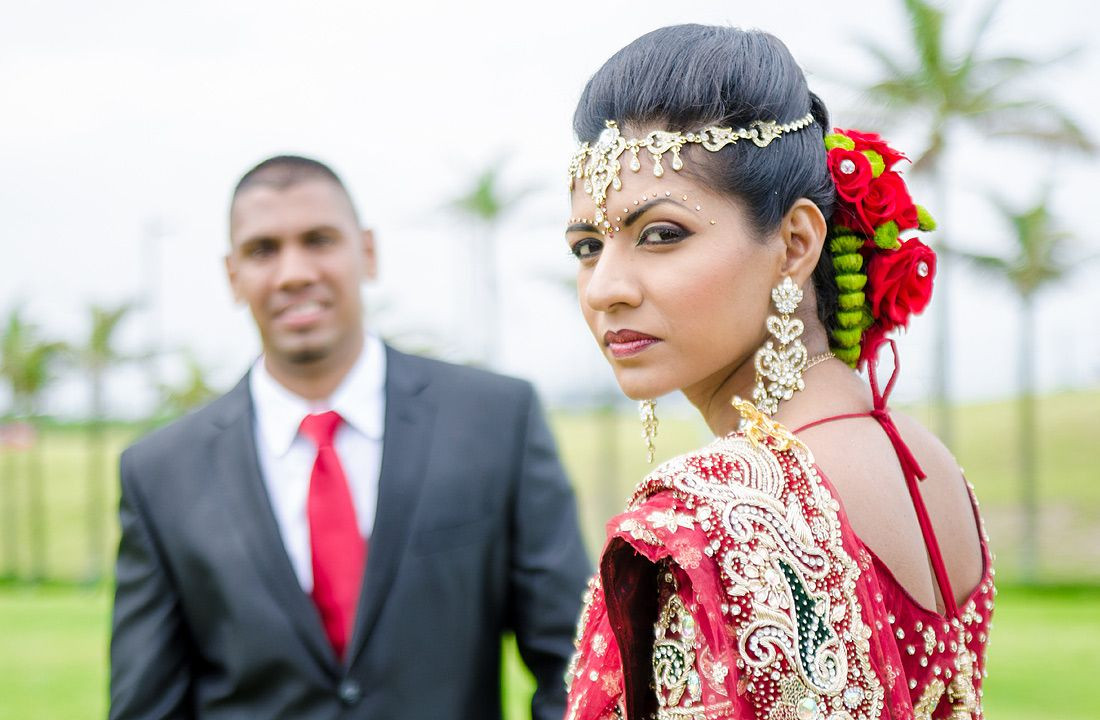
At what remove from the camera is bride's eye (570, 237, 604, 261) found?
2211 millimetres

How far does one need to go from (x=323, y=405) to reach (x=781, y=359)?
7.14ft

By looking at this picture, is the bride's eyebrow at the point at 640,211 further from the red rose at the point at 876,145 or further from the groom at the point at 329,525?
the groom at the point at 329,525

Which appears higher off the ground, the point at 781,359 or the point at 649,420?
the point at 781,359

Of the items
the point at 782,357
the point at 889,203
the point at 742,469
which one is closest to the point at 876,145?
the point at 889,203

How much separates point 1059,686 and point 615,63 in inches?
762

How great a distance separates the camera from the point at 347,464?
3.88 meters

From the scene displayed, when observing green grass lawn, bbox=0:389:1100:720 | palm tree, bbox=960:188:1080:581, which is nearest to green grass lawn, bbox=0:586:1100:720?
green grass lawn, bbox=0:389:1100:720

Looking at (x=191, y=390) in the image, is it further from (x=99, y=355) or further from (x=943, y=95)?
(x=943, y=95)

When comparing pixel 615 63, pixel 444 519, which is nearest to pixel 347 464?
pixel 444 519

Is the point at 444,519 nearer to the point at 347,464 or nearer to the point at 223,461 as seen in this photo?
the point at 347,464

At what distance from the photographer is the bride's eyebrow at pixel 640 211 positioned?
2.05 metres

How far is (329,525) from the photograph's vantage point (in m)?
3.69

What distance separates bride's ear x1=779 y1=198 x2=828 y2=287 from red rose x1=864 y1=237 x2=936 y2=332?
19 centimetres

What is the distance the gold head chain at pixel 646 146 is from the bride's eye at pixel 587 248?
0.08 m
